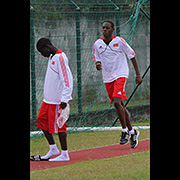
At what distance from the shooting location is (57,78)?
18.4 feet

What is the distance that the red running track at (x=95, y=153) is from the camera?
17.5ft

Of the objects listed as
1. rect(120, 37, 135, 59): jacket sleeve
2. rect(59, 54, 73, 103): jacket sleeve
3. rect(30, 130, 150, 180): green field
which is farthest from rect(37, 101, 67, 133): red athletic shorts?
rect(120, 37, 135, 59): jacket sleeve

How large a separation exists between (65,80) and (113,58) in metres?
1.75

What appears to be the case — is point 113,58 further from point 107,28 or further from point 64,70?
point 64,70

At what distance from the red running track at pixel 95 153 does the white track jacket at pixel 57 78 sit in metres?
0.92

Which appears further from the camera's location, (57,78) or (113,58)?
(113,58)

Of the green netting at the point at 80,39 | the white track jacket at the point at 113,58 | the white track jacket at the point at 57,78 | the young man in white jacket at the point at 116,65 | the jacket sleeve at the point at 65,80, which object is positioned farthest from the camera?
the green netting at the point at 80,39

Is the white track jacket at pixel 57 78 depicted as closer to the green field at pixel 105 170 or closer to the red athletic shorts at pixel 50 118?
the red athletic shorts at pixel 50 118

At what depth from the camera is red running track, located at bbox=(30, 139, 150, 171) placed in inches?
211

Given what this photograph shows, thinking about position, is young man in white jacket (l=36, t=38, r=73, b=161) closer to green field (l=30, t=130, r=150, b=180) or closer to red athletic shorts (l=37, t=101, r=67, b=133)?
red athletic shorts (l=37, t=101, r=67, b=133)

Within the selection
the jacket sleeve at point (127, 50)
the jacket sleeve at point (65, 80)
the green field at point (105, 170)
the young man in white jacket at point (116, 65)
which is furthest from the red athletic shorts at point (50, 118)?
the jacket sleeve at point (127, 50)

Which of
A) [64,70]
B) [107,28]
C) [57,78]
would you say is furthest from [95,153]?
[107,28]
